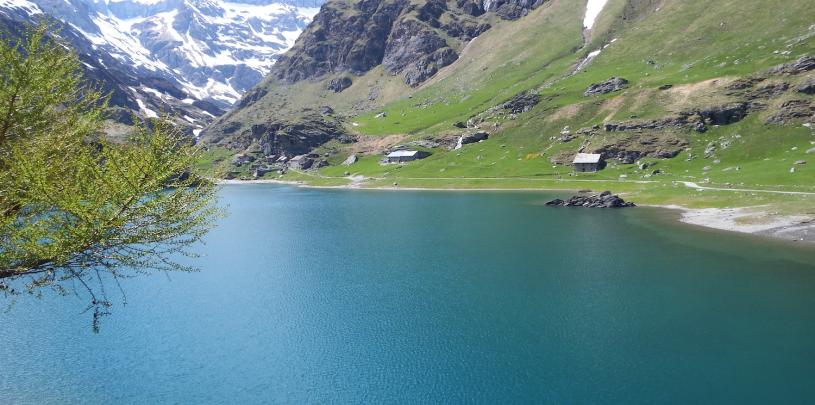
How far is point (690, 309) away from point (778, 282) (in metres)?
15.2

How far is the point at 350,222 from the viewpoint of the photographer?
119375 mm

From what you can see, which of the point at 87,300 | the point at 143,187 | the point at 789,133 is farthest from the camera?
the point at 789,133

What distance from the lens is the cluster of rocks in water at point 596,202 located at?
12231 centimetres

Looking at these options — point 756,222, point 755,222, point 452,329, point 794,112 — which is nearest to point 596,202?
point 755,222

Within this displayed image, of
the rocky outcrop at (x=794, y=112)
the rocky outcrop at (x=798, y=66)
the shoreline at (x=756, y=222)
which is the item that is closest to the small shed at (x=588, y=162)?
the rocky outcrop at (x=794, y=112)

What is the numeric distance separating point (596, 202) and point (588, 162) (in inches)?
1947

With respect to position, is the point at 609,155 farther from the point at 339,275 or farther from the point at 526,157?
the point at 339,275

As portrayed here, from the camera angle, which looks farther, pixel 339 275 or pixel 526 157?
pixel 526 157

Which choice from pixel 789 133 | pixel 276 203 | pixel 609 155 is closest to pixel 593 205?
pixel 609 155

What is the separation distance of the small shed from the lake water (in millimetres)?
85259

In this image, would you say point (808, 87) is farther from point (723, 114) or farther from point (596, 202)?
point (596, 202)

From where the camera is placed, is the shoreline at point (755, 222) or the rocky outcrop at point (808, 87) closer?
the shoreline at point (755, 222)

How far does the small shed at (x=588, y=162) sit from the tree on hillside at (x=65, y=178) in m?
165

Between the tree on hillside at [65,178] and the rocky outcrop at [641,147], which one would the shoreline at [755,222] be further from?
the rocky outcrop at [641,147]
